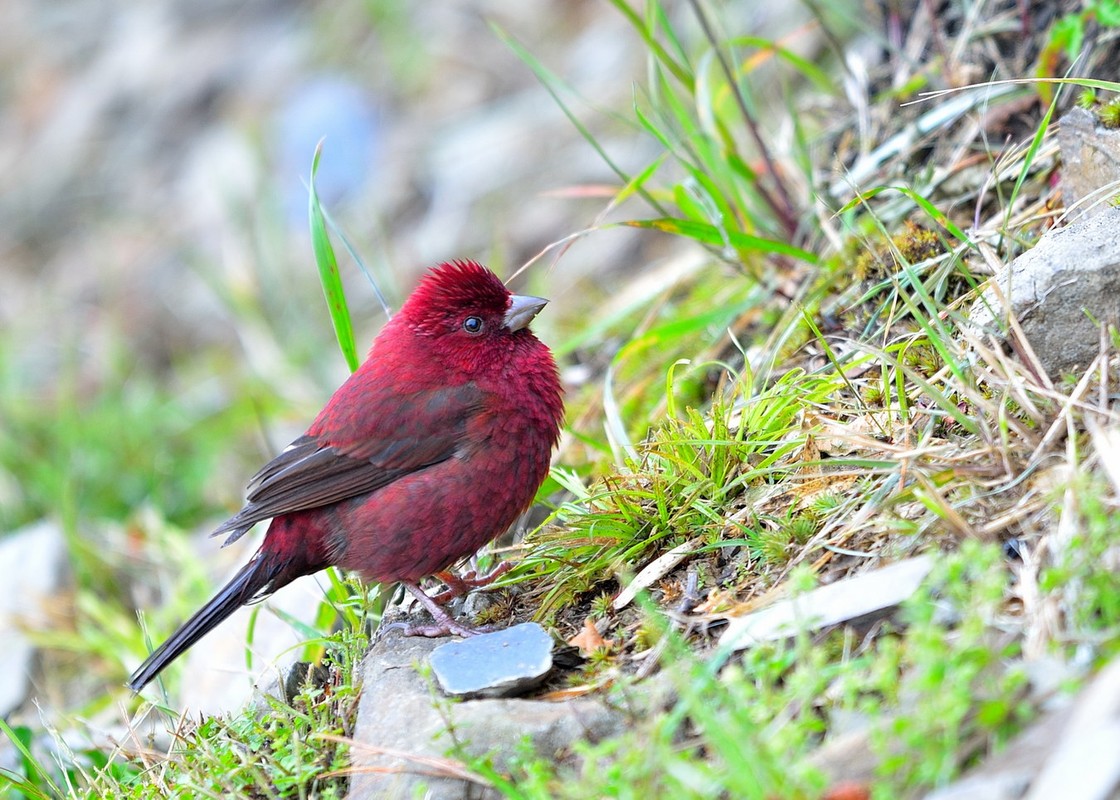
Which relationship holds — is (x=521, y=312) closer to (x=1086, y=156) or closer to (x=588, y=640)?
(x=588, y=640)

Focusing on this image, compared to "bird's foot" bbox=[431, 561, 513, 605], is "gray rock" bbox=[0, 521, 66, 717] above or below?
above

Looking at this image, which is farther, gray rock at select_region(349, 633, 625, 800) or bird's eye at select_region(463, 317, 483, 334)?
bird's eye at select_region(463, 317, 483, 334)

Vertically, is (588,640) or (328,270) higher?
(328,270)

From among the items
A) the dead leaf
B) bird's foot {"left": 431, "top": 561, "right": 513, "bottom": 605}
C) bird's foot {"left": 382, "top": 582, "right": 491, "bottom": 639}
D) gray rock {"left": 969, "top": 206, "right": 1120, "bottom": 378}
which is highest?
gray rock {"left": 969, "top": 206, "right": 1120, "bottom": 378}

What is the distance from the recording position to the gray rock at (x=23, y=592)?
5.03m

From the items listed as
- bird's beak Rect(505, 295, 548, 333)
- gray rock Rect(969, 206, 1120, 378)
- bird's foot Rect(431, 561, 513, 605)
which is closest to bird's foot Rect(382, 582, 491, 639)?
bird's foot Rect(431, 561, 513, 605)

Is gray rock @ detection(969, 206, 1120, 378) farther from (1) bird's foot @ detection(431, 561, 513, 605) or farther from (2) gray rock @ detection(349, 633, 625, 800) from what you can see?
(1) bird's foot @ detection(431, 561, 513, 605)

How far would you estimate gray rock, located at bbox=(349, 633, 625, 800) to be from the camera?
2545 millimetres

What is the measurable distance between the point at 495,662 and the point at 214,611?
1.28 metres

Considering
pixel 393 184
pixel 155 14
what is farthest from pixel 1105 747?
pixel 155 14

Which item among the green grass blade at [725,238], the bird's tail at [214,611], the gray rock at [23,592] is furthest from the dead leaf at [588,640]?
the gray rock at [23,592]

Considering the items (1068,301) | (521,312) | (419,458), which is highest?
(521,312)

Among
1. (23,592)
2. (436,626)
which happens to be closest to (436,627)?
(436,626)

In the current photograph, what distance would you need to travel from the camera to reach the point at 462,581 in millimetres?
3707
